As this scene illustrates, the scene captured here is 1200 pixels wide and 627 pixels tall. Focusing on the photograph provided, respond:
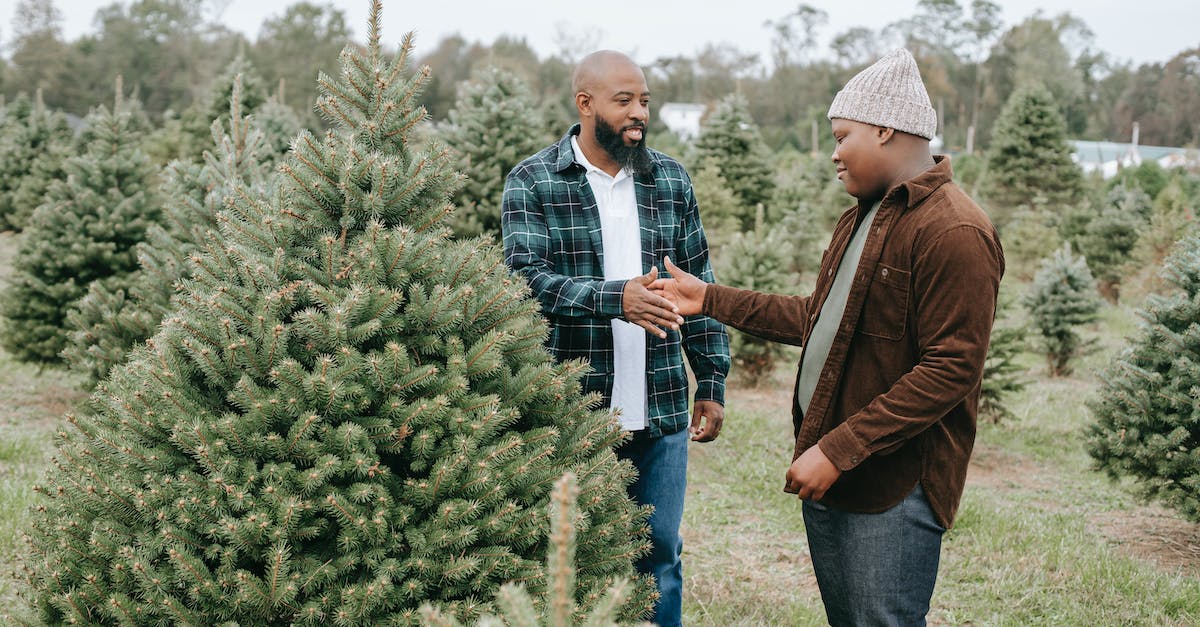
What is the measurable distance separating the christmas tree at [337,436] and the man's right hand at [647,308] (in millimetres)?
574

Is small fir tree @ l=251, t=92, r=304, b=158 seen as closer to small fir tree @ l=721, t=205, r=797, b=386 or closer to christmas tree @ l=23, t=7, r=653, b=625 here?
small fir tree @ l=721, t=205, r=797, b=386

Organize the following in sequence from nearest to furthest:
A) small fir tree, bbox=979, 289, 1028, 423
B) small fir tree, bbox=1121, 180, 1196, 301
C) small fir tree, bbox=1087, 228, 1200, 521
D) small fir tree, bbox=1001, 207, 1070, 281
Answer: small fir tree, bbox=1087, 228, 1200, 521 < small fir tree, bbox=979, 289, 1028, 423 < small fir tree, bbox=1121, 180, 1196, 301 < small fir tree, bbox=1001, 207, 1070, 281

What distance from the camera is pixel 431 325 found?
244 cm

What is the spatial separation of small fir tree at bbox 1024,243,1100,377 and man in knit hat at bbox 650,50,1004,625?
10.0m

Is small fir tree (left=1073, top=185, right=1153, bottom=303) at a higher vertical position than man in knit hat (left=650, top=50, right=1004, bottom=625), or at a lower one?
lower

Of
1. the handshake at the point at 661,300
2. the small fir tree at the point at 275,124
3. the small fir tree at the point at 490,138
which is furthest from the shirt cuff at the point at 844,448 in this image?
the small fir tree at the point at 275,124

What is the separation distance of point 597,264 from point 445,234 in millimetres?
1033

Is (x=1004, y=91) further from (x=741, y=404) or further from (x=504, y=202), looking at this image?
(x=504, y=202)

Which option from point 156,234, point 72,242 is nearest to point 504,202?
point 156,234

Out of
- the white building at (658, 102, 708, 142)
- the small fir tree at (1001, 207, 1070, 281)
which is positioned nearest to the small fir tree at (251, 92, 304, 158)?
the small fir tree at (1001, 207, 1070, 281)

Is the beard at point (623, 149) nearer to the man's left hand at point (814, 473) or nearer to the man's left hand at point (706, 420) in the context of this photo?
the man's left hand at point (706, 420)

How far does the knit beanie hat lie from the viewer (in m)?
2.57

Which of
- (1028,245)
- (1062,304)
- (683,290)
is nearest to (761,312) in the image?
(683,290)

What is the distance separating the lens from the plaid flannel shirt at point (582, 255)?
3455 millimetres
